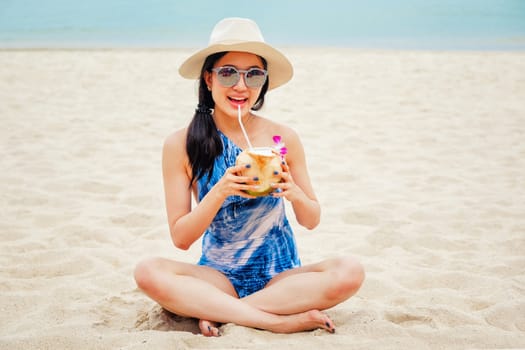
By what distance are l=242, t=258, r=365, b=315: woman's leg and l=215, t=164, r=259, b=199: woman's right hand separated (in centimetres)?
48

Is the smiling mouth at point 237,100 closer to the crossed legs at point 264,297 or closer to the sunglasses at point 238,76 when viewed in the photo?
the sunglasses at point 238,76

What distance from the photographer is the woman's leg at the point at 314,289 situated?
2340 mm

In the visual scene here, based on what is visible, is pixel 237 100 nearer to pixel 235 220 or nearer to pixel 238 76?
pixel 238 76

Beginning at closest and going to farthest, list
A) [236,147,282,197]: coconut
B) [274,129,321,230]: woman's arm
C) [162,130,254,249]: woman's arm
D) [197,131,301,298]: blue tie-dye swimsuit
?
1. [236,147,282,197]: coconut
2. [274,129,321,230]: woman's arm
3. [162,130,254,249]: woman's arm
4. [197,131,301,298]: blue tie-dye swimsuit

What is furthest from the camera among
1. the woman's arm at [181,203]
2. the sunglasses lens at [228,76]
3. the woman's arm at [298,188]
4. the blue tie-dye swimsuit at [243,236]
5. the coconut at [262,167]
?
the blue tie-dye swimsuit at [243,236]

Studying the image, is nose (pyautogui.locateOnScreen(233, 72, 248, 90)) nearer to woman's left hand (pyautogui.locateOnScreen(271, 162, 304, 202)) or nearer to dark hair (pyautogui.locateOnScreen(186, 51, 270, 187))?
dark hair (pyautogui.locateOnScreen(186, 51, 270, 187))

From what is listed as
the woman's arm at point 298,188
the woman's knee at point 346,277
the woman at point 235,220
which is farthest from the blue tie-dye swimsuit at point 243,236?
the woman's knee at point 346,277

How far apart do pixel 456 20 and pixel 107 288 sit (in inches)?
1235

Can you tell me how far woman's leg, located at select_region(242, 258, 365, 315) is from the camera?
2.34 meters

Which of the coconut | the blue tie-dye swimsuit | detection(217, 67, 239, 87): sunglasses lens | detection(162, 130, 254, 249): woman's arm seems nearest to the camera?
the coconut

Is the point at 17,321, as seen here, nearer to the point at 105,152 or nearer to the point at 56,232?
the point at 56,232

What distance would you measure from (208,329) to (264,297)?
0.28m

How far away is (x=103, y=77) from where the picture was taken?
424 inches

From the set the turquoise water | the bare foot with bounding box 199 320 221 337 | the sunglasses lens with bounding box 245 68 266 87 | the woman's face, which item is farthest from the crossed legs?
the turquoise water
